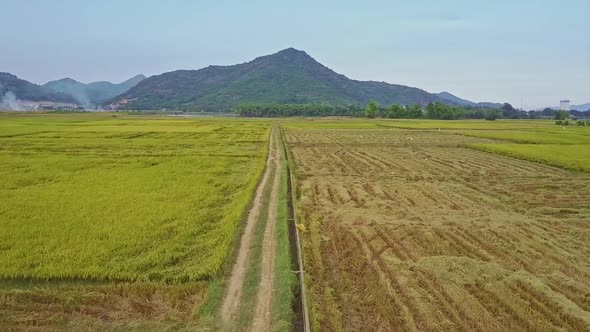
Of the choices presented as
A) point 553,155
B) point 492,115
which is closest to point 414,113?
point 492,115

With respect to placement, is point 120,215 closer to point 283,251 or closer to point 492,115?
point 283,251

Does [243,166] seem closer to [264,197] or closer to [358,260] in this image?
[264,197]

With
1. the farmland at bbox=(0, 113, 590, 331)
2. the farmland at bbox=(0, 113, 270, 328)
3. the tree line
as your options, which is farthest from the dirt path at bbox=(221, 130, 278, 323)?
the tree line

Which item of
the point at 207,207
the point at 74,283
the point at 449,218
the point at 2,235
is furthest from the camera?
the point at 207,207

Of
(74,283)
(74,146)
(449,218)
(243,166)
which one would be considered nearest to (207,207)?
(74,283)

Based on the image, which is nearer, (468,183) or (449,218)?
(449,218)

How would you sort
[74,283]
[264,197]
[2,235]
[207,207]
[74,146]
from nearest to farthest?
[74,283] < [2,235] < [207,207] < [264,197] < [74,146]
